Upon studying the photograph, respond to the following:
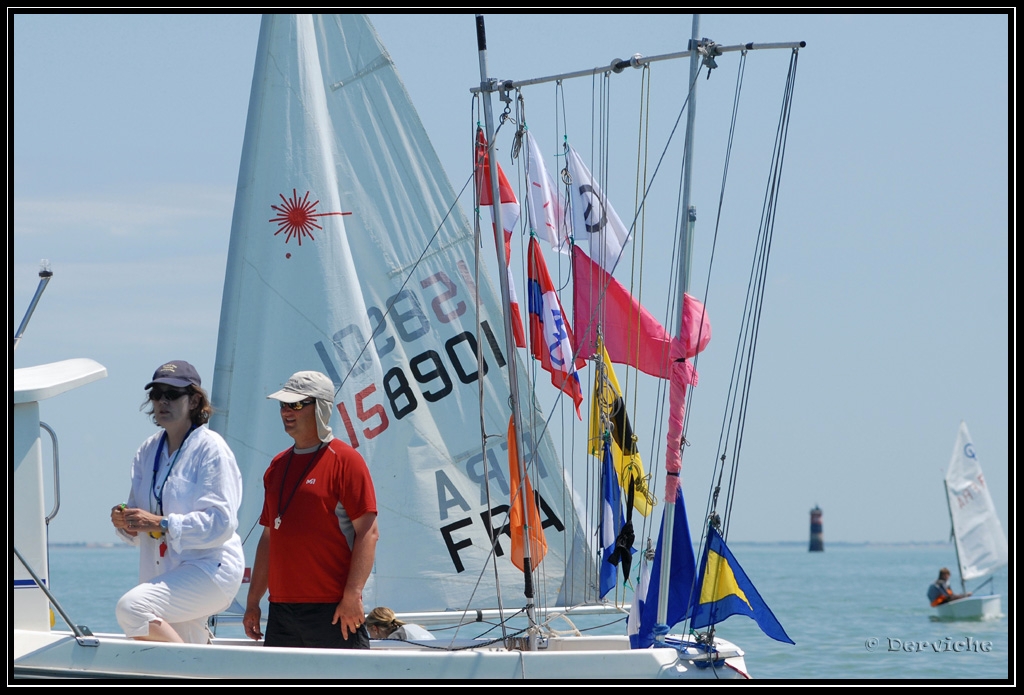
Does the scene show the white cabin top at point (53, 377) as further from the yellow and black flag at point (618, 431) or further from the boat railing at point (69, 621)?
the yellow and black flag at point (618, 431)

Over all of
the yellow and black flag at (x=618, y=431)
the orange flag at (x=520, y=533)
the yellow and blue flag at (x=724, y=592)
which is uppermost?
the yellow and black flag at (x=618, y=431)

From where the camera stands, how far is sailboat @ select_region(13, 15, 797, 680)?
7.49 metres

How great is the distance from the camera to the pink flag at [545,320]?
7137mm

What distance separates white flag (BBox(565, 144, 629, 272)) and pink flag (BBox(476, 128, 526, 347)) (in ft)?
1.11

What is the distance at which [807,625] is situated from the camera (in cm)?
2233

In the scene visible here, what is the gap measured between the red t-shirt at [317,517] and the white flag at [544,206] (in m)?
2.53

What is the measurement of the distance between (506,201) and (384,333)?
1.21 metres

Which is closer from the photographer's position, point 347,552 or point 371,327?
point 347,552

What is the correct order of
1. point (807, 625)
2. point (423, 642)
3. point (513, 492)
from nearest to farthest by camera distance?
point (423, 642) → point (513, 492) → point (807, 625)

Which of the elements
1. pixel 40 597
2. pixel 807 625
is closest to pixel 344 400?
pixel 40 597

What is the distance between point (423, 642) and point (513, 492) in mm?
936

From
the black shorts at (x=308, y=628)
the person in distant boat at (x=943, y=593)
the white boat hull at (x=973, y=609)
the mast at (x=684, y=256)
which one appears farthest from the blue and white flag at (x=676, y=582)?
the person in distant boat at (x=943, y=593)

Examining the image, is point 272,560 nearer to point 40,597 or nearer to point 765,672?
point 40,597

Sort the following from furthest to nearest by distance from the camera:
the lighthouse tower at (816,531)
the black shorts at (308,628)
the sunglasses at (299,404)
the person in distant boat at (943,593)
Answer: the lighthouse tower at (816,531), the person in distant boat at (943,593), the black shorts at (308,628), the sunglasses at (299,404)
